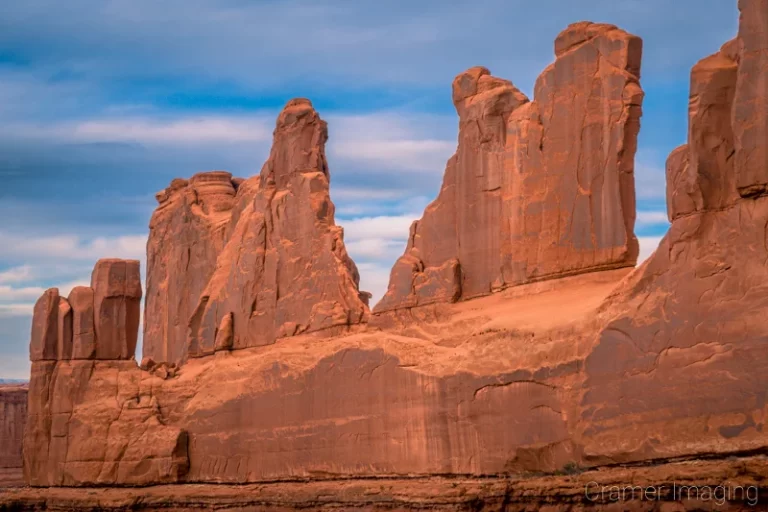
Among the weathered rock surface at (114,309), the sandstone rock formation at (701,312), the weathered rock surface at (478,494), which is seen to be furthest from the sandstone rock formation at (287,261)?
the sandstone rock formation at (701,312)

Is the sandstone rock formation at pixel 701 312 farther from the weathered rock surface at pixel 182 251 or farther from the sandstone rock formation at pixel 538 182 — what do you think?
the weathered rock surface at pixel 182 251

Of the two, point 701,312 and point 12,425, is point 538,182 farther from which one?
point 12,425

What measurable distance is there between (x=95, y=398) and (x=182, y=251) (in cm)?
564

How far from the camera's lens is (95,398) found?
37906 millimetres

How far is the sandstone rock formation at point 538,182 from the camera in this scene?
27.6 meters

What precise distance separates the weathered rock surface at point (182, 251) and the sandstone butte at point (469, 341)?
0.13 m

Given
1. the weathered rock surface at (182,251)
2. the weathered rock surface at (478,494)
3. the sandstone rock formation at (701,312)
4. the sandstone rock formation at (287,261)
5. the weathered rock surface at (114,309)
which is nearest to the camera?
the weathered rock surface at (478,494)

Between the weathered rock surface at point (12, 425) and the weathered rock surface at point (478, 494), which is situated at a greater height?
the weathered rock surface at point (12, 425)

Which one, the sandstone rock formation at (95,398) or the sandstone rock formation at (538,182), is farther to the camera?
the sandstone rock formation at (95,398)

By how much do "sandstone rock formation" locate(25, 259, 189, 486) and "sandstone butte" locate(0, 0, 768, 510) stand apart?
2.3 inches

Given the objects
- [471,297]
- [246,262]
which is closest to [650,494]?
[471,297]

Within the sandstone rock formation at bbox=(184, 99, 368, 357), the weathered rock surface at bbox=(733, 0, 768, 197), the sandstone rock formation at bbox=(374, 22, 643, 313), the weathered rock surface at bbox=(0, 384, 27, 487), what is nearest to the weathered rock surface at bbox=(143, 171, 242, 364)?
the sandstone rock formation at bbox=(184, 99, 368, 357)

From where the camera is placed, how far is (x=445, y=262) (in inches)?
1207

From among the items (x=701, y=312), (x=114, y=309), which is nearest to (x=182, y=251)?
Result: (x=114, y=309)
